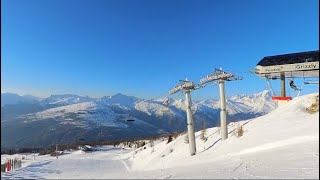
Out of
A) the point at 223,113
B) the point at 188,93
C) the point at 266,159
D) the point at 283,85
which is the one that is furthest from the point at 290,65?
the point at 266,159

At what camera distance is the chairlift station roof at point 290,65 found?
50531mm

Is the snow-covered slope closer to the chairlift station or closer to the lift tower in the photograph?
the chairlift station

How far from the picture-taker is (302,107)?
43.5 meters

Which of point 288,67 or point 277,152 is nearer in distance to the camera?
point 277,152

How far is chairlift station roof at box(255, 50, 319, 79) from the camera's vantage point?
50.5 m

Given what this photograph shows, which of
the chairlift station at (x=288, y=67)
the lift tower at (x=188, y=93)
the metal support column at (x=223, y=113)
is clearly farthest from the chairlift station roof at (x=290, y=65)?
the lift tower at (x=188, y=93)

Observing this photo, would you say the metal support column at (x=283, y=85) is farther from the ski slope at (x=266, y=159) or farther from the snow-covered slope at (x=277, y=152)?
the snow-covered slope at (x=277, y=152)

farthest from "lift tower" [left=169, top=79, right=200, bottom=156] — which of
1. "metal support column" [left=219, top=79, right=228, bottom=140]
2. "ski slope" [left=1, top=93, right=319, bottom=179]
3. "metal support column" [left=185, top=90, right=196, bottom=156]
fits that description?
"ski slope" [left=1, top=93, right=319, bottom=179]

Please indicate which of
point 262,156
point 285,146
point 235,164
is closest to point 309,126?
point 285,146

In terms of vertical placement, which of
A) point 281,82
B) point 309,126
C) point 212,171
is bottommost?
point 212,171

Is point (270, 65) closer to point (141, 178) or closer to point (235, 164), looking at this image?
point (235, 164)

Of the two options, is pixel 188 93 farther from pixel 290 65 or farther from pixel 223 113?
pixel 290 65

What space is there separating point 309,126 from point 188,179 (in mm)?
18235

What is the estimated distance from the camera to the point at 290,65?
52.7 m
